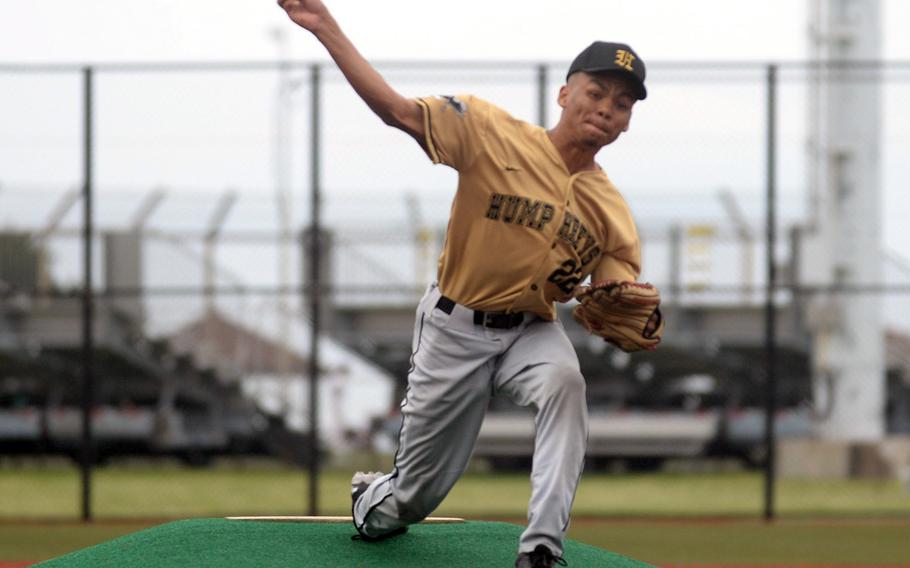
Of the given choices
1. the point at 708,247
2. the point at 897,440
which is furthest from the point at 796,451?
the point at 708,247

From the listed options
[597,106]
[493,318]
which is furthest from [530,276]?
[597,106]

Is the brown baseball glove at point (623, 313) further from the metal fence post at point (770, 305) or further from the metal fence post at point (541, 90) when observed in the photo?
the metal fence post at point (541, 90)

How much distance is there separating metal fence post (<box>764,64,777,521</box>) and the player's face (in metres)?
7.37

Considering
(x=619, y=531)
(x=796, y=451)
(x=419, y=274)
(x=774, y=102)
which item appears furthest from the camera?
(x=796, y=451)

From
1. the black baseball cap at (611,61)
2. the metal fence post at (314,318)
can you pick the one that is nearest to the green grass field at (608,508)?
the metal fence post at (314,318)

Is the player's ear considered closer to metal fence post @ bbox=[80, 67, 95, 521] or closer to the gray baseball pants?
the gray baseball pants

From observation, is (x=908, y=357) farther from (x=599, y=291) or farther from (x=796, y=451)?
(x=599, y=291)

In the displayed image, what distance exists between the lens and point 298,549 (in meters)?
5.88

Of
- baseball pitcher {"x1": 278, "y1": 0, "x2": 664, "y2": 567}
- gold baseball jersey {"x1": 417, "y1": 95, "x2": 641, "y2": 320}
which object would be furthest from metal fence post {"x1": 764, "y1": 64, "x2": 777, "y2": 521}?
gold baseball jersey {"x1": 417, "y1": 95, "x2": 641, "y2": 320}

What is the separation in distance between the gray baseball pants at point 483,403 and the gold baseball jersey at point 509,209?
143 mm

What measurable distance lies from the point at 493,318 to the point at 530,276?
0.80 feet

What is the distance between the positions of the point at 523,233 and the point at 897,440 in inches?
583

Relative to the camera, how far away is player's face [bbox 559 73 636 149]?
17.2 feet

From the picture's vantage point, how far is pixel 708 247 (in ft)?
55.6
